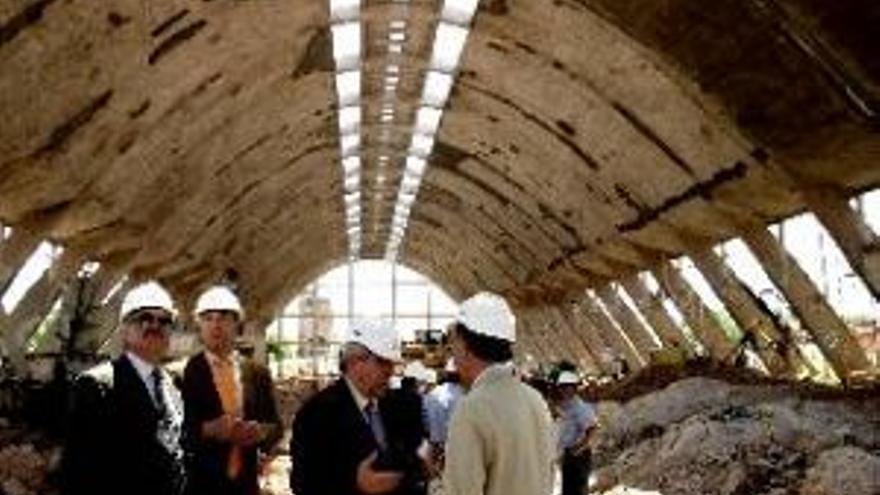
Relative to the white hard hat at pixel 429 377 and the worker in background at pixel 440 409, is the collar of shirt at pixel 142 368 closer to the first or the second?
the worker in background at pixel 440 409

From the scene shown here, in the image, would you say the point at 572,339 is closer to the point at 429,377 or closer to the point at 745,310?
the point at 745,310

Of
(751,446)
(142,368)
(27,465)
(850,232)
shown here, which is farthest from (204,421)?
(850,232)

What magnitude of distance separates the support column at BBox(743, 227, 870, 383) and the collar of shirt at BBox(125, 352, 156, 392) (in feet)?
43.7

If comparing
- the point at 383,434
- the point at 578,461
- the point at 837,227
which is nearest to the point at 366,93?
the point at 837,227

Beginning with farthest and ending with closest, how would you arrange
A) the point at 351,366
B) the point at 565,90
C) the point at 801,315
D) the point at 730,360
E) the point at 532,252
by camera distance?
the point at 532,252
the point at 730,360
the point at 801,315
the point at 565,90
the point at 351,366

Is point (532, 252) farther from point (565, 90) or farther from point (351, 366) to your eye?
point (351, 366)

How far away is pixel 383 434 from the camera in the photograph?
5703 mm

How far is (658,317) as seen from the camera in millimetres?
26250

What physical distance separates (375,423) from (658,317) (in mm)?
20968

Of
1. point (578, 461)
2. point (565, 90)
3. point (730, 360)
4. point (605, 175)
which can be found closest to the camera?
point (578, 461)

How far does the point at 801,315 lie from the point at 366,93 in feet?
22.3

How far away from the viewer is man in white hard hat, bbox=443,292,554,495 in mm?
4484

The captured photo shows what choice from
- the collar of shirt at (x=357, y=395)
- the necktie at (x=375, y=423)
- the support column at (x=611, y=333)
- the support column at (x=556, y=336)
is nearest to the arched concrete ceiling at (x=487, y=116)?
the support column at (x=611, y=333)

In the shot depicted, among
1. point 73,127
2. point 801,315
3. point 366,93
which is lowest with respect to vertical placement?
point 801,315
